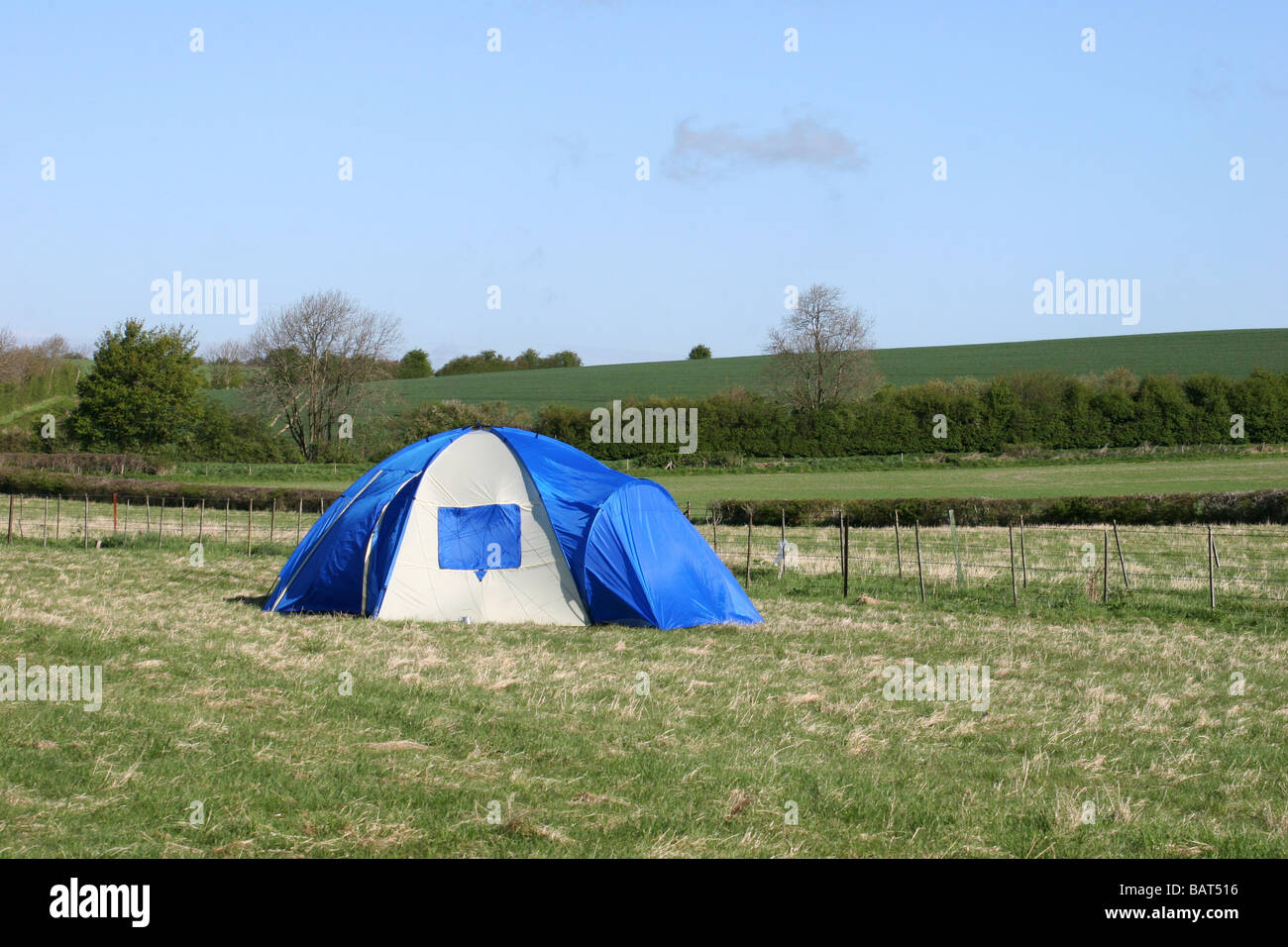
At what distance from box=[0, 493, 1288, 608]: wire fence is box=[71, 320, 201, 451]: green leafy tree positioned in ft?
56.5

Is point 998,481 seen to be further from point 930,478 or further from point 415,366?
point 415,366

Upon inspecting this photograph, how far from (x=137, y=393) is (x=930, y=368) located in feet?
202

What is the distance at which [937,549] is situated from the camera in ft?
88.8

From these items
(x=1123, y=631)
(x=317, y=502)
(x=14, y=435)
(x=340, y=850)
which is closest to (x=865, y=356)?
(x=317, y=502)

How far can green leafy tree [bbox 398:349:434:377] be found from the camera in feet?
374

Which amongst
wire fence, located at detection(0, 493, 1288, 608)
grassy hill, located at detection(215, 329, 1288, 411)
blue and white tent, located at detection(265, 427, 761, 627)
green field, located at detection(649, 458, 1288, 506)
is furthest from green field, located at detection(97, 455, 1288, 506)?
blue and white tent, located at detection(265, 427, 761, 627)

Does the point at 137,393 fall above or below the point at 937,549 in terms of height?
above

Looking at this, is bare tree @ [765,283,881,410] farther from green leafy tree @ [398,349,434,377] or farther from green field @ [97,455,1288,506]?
green leafy tree @ [398,349,434,377]

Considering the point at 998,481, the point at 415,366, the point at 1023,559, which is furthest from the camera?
the point at 415,366

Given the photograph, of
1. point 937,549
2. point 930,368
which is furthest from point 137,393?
point 930,368

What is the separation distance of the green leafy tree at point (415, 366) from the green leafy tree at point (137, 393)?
5698 cm
